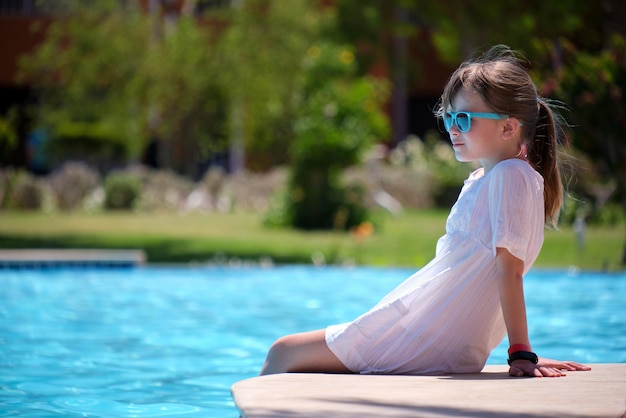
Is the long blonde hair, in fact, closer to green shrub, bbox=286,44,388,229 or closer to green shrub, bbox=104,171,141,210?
green shrub, bbox=286,44,388,229

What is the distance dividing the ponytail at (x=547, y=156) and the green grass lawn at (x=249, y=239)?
7.46 meters

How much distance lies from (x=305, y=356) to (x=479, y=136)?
98 cm

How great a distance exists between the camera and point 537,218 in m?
3.45

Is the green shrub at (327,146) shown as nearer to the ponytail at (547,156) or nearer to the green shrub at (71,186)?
the green shrub at (71,186)

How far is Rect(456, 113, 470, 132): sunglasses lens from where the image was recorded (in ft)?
11.5

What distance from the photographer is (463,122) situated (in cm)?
353

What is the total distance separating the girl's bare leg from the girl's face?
0.83m

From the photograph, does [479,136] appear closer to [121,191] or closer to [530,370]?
[530,370]

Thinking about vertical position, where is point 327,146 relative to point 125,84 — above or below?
below

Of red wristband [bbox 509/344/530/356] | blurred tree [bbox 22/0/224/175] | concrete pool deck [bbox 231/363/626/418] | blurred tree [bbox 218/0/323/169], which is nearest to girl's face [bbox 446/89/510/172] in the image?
red wristband [bbox 509/344/530/356]

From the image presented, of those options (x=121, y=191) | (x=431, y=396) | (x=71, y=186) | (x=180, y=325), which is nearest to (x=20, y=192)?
(x=71, y=186)

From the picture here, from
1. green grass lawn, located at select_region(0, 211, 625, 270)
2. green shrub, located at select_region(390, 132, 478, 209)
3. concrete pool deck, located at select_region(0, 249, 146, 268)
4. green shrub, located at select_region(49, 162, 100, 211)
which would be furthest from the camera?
green shrub, located at select_region(390, 132, 478, 209)

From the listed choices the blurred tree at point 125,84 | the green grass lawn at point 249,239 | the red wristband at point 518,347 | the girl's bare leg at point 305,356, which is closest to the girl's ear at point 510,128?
the red wristband at point 518,347

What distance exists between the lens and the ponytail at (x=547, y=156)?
11.9 feet
